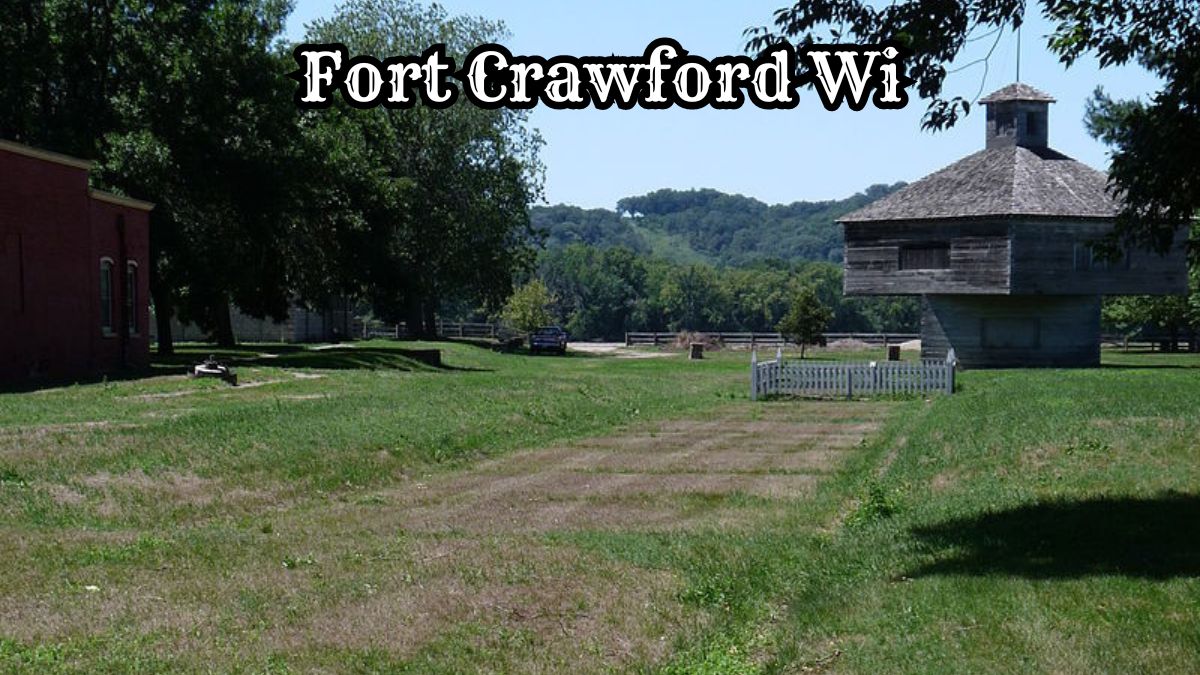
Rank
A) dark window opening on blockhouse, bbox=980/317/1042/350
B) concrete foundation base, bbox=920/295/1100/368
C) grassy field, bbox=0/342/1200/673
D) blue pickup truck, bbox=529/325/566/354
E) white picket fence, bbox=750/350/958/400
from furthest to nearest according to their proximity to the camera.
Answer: blue pickup truck, bbox=529/325/566/354
dark window opening on blockhouse, bbox=980/317/1042/350
concrete foundation base, bbox=920/295/1100/368
white picket fence, bbox=750/350/958/400
grassy field, bbox=0/342/1200/673

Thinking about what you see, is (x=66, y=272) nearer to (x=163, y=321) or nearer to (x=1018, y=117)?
(x=163, y=321)

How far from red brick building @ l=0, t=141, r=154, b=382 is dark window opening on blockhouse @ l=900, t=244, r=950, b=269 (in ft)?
108

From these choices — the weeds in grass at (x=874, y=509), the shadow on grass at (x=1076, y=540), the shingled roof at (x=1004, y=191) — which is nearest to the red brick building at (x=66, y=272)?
the weeds in grass at (x=874, y=509)

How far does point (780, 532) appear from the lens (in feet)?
49.3

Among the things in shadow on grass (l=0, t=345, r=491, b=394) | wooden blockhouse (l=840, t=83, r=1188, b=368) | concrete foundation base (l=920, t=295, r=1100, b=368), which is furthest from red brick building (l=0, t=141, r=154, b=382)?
concrete foundation base (l=920, t=295, r=1100, b=368)

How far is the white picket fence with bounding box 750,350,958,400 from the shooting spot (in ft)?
132

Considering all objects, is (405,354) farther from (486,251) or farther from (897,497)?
(897,497)

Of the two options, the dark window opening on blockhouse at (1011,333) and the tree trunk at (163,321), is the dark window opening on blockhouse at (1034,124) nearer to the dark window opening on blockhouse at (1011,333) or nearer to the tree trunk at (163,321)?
the dark window opening on blockhouse at (1011,333)

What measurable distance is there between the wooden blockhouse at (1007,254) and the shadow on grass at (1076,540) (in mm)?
45048

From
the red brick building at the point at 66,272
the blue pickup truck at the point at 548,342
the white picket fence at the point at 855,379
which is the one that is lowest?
the blue pickup truck at the point at 548,342

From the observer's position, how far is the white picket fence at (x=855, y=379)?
40.1 m

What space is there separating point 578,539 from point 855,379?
88.7 ft

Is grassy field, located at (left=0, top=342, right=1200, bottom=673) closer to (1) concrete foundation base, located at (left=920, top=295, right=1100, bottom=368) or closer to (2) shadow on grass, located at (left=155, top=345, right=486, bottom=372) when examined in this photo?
(2) shadow on grass, located at (left=155, top=345, right=486, bottom=372)

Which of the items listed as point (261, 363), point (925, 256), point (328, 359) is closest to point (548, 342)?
point (925, 256)
